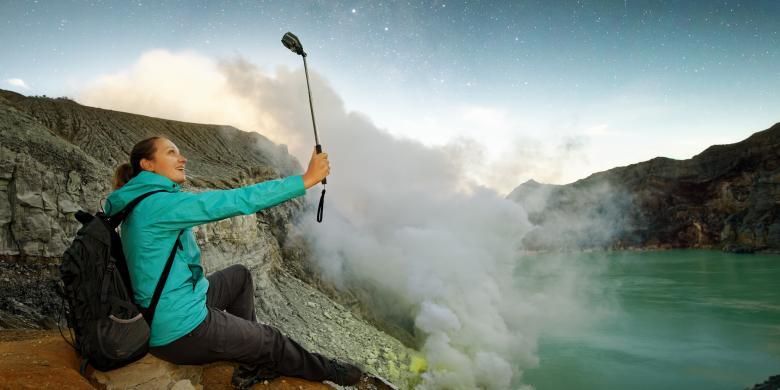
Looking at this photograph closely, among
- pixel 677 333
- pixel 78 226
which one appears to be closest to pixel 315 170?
pixel 78 226

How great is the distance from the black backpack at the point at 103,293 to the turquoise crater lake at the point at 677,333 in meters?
35.5

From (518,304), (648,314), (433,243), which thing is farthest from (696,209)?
(433,243)

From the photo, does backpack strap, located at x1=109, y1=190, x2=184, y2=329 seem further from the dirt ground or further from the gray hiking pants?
the dirt ground

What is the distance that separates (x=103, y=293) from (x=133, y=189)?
0.70m

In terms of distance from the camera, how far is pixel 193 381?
10.3ft

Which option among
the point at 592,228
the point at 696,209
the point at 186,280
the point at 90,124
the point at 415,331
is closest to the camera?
the point at 186,280

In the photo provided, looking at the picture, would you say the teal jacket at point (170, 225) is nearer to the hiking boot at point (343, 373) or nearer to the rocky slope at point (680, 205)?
the hiking boot at point (343, 373)

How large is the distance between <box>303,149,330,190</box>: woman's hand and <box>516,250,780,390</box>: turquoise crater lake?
116 ft

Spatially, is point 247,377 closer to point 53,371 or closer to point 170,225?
point 53,371

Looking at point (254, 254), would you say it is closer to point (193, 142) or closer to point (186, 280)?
point (186, 280)

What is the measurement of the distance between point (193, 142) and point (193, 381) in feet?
112

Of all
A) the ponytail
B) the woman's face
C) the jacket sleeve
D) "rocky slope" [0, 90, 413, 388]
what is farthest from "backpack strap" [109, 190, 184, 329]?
"rocky slope" [0, 90, 413, 388]

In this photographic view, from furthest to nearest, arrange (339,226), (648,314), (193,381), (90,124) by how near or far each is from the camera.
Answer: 1. (648,314)
2. (339,226)
3. (90,124)
4. (193,381)

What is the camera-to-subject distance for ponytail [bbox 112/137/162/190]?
8.80ft
